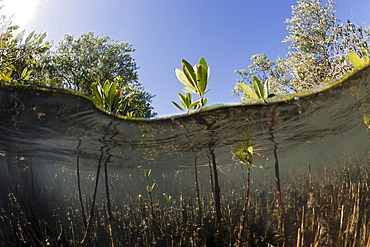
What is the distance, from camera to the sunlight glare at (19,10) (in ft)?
9.91

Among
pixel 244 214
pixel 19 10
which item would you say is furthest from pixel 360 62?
pixel 19 10

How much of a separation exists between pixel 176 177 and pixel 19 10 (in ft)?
8.73

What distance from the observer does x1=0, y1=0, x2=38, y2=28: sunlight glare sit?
302 centimetres

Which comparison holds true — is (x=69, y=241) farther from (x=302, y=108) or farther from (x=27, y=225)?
(x=302, y=108)

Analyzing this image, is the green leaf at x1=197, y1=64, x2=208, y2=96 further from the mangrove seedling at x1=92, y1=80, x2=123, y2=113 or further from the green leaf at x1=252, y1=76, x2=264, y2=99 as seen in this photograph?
the mangrove seedling at x1=92, y1=80, x2=123, y2=113

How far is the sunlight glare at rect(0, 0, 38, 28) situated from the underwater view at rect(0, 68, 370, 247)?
4.18 ft

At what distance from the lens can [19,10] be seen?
10.8 ft

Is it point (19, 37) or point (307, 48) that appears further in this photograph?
point (307, 48)

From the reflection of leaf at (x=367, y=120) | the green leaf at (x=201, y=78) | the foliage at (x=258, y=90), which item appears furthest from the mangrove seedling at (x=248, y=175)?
the reflection of leaf at (x=367, y=120)

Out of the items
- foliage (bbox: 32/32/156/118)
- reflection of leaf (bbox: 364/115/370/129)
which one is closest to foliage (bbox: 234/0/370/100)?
foliage (bbox: 32/32/156/118)

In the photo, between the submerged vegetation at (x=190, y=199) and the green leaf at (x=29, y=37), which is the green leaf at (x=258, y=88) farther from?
the green leaf at (x=29, y=37)

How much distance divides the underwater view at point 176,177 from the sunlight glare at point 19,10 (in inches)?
50.2

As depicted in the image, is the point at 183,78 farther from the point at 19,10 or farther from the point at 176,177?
the point at 19,10

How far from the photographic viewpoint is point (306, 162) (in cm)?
279
